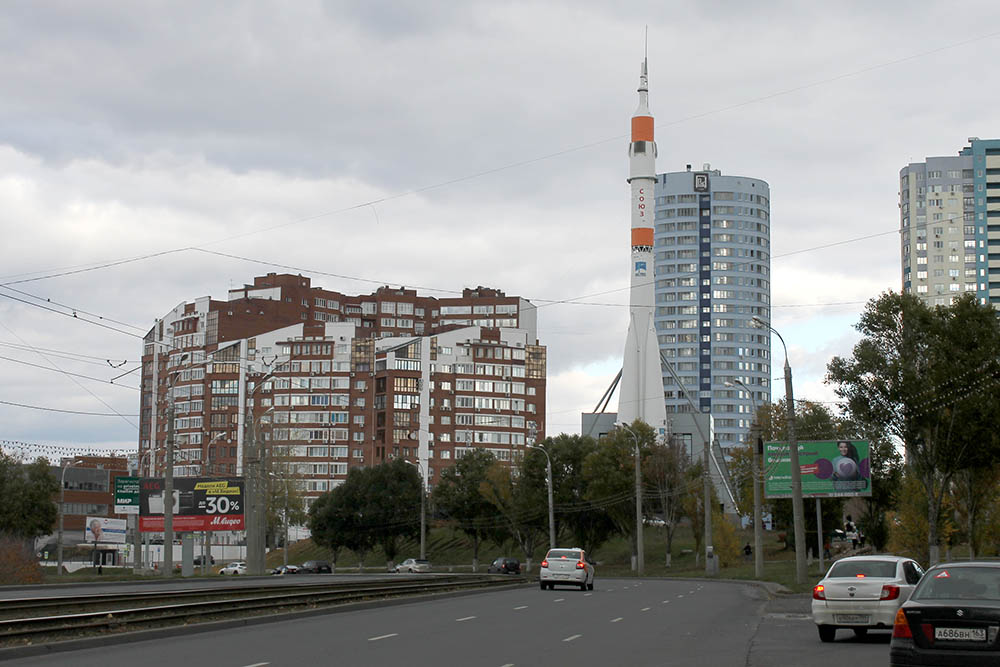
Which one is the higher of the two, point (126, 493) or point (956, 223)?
point (956, 223)

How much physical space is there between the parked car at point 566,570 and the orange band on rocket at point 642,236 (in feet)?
227

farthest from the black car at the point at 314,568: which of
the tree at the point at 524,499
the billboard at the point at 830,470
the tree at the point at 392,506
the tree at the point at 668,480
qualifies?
the billboard at the point at 830,470

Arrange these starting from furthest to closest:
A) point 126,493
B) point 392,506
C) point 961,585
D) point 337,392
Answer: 1. point 337,392
2. point 392,506
3. point 126,493
4. point 961,585

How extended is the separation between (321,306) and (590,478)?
94175 mm

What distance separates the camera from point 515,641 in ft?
65.9

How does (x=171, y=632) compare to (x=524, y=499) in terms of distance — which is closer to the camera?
(x=171, y=632)

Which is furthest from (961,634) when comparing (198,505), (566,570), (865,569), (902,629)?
(198,505)

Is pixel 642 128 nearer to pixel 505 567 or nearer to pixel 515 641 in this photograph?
pixel 505 567

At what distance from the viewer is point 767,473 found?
60.9 m

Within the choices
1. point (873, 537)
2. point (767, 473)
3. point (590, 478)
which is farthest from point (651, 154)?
point (767, 473)

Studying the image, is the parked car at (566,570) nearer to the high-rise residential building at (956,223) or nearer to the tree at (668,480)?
the tree at (668,480)

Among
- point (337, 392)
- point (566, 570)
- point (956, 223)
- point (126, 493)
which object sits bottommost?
point (566, 570)

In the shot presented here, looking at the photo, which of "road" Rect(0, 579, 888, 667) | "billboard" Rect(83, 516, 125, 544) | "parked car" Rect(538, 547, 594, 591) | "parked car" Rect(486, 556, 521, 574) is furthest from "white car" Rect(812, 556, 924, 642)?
"billboard" Rect(83, 516, 125, 544)

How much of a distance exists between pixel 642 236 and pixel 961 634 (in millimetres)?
98455
